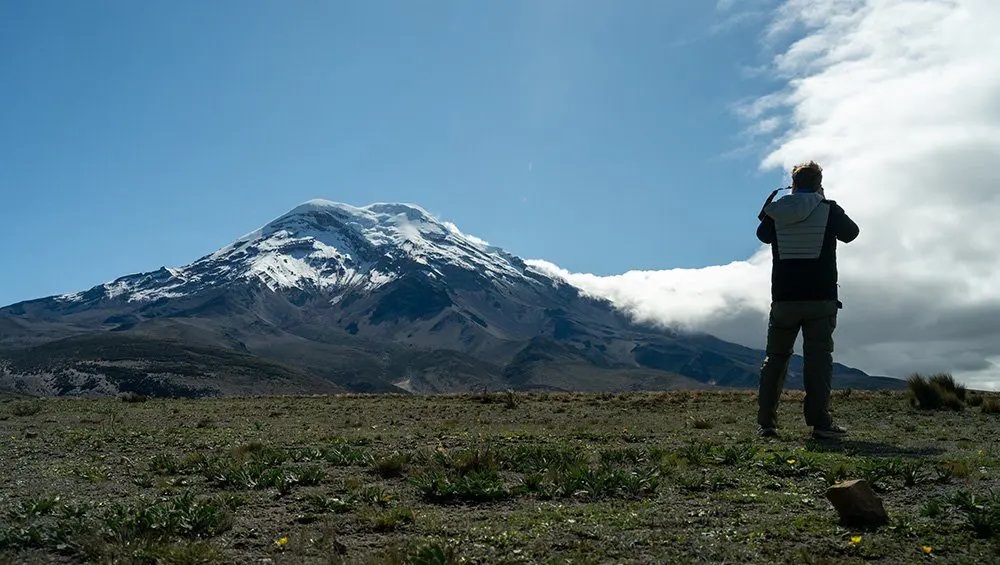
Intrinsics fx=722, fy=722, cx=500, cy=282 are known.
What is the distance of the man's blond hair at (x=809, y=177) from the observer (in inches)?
479

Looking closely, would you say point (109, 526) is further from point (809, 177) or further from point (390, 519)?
point (809, 177)

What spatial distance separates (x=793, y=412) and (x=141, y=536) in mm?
14390

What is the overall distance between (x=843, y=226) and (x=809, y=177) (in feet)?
3.60

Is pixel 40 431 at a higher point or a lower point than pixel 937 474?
lower

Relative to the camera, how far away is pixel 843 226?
1156cm

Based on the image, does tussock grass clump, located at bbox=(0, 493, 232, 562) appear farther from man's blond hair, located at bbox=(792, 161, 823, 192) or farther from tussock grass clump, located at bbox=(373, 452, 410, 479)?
man's blond hair, located at bbox=(792, 161, 823, 192)

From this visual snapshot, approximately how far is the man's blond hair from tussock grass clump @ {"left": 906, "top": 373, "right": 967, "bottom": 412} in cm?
741

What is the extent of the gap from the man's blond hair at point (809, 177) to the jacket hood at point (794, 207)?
348mm

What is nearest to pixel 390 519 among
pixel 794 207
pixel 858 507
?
pixel 858 507

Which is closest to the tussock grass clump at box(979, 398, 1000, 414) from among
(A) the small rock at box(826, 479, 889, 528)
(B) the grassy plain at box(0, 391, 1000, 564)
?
(B) the grassy plain at box(0, 391, 1000, 564)

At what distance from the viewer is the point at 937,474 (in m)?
7.65

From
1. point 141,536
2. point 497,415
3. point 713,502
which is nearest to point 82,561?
point 141,536

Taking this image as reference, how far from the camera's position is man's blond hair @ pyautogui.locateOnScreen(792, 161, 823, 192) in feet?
39.9

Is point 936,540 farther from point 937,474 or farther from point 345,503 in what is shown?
point 345,503
